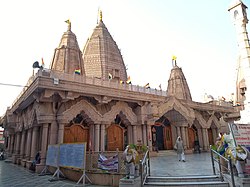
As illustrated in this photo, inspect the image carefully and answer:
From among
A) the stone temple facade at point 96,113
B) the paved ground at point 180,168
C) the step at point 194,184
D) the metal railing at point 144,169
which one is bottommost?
the step at point 194,184

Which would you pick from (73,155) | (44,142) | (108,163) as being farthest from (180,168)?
(44,142)

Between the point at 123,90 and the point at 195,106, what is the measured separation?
823cm

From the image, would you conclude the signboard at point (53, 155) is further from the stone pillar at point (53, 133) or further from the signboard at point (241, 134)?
the signboard at point (241, 134)

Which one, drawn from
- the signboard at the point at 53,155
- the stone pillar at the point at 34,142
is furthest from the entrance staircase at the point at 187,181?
A: the stone pillar at the point at 34,142

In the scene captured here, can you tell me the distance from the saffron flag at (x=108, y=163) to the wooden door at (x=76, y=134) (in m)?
5.78

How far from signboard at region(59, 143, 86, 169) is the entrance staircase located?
2812 millimetres

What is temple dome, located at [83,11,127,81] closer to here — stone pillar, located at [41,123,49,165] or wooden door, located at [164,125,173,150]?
wooden door, located at [164,125,173,150]

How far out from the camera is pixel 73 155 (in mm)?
8289

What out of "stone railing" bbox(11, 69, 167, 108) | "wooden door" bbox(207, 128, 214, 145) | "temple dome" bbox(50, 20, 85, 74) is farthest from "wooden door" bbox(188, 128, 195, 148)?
"temple dome" bbox(50, 20, 85, 74)

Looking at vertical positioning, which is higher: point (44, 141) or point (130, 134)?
point (130, 134)

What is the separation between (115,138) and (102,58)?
13130 mm

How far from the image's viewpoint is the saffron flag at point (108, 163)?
7606 mm

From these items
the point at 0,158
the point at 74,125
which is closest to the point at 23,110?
the point at 74,125

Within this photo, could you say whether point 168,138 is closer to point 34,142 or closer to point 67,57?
point 34,142
